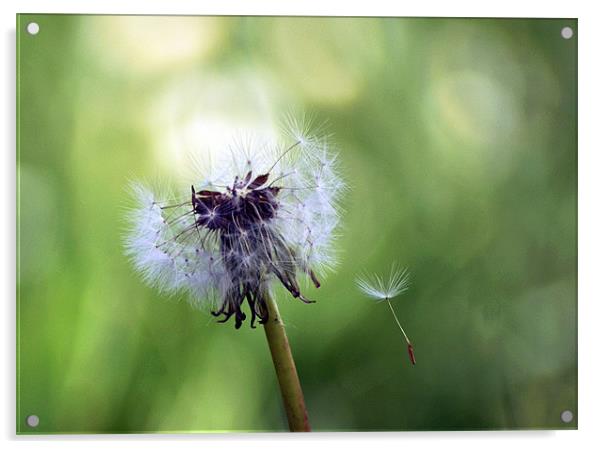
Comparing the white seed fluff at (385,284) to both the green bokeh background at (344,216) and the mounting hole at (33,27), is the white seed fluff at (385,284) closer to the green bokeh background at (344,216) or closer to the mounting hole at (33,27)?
the green bokeh background at (344,216)

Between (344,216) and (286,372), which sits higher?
(344,216)

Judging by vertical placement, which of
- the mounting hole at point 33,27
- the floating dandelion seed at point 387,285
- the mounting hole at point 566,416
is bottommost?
the mounting hole at point 566,416

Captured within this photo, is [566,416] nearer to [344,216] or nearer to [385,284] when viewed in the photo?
[385,284]

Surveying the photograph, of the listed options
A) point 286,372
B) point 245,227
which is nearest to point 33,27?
point 245,227

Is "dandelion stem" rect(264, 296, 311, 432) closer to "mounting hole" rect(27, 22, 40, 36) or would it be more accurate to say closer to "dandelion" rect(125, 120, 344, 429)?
"dandelion" rect(125, 120, 344, 429)

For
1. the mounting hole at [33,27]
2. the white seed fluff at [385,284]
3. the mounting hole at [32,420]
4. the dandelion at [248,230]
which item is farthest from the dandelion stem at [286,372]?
the mounting hole at [33,27]

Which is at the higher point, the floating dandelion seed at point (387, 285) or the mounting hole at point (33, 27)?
the mounting hole at point (33, 27)

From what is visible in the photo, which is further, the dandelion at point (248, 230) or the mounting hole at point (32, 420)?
the mounting hole at point (32, 420)

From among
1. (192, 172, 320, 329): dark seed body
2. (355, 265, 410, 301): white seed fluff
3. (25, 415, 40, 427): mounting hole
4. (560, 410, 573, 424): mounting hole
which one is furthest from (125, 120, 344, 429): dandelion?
(560, 410, 573, 424): mounting hole
